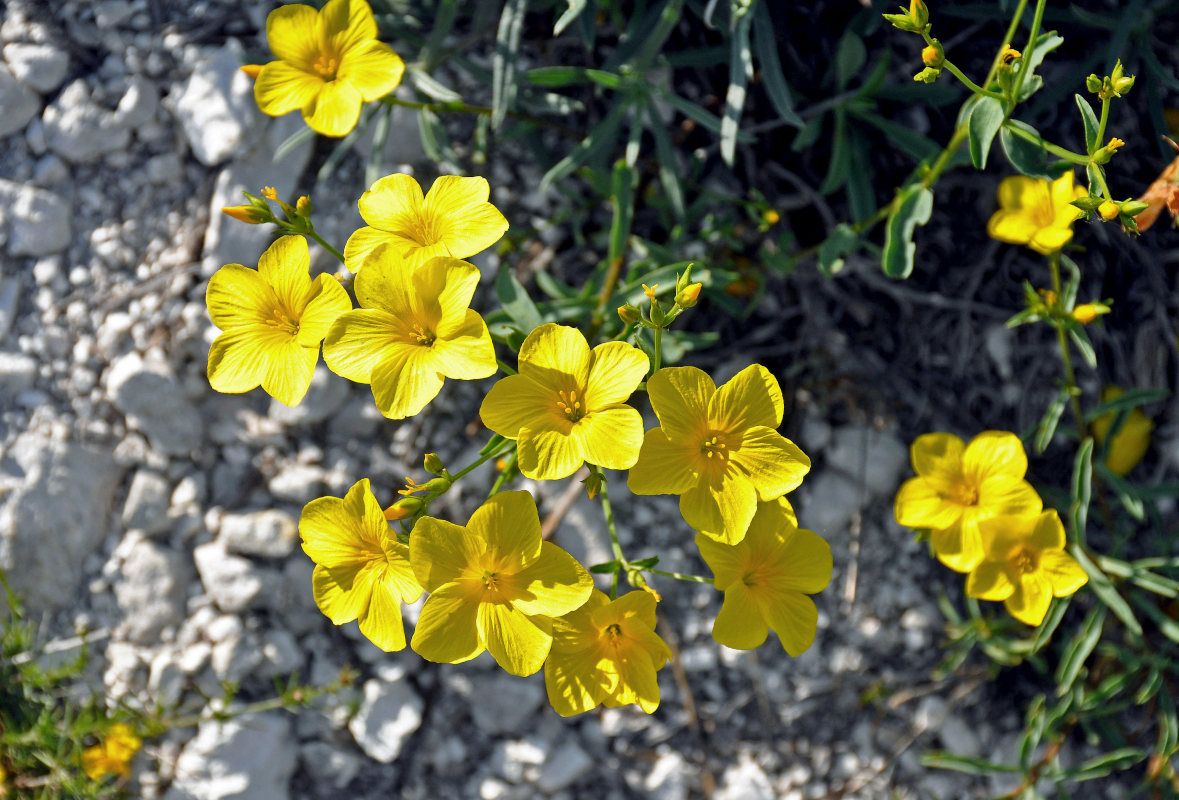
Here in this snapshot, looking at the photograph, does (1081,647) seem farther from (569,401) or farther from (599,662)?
(569,401)

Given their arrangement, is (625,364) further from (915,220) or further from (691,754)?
(691,754)

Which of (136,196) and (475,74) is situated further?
(136,196)

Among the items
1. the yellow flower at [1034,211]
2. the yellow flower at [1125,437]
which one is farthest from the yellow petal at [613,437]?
the yellow flower at [1125,437]

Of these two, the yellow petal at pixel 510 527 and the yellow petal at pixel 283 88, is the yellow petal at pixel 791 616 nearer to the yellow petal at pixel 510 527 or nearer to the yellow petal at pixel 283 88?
the yellow petal at pixel 510 527

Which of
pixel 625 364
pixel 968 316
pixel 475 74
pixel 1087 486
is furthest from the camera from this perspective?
pixel 968 316

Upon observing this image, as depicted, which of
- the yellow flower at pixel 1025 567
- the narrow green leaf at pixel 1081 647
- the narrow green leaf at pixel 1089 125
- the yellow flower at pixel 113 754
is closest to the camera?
the narrow green leaf at pixel 1089 125

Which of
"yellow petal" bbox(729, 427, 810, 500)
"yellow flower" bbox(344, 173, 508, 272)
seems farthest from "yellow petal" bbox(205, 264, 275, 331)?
"yellow petal" bbox(729, 427, 810, 500)

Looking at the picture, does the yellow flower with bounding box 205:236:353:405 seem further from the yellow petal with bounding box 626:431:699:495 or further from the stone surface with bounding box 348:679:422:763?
the stone surface with bounding box 348:679:422:763

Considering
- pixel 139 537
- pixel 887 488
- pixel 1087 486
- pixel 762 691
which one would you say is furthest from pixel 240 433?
pixel 1087 486
